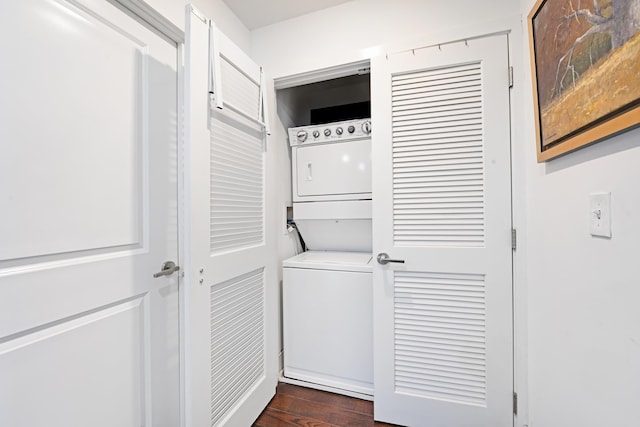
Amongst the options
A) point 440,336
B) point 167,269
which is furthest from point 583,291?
point 167,269

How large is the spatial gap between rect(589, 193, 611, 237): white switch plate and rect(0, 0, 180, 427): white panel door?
1.61 meters

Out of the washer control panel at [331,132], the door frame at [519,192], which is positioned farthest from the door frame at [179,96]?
the door frame at [519,192]

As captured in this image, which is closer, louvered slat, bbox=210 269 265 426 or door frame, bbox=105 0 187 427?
door frame, bbox=105 0 187 427

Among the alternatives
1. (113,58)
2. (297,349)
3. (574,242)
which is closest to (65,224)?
(113,58)

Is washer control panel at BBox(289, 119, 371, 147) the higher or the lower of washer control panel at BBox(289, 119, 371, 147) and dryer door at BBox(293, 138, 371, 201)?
the higher

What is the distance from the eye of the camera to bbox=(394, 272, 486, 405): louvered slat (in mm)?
1384

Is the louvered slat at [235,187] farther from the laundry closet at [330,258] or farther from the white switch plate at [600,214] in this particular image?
the white switch plate at [600,214]

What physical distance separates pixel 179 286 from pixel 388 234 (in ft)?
3.76

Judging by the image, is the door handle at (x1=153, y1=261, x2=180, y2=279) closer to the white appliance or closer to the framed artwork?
the white appliance

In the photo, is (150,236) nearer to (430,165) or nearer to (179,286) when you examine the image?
(179,286)

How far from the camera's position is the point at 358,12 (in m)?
1.61

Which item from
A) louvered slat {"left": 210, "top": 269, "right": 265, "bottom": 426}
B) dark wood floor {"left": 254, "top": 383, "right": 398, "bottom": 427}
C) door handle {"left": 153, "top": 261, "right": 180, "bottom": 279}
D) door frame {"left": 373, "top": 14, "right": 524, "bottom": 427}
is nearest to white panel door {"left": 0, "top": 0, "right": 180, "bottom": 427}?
door handle {"left": 153, "top": 261, "right": 180, "bottom": 279}

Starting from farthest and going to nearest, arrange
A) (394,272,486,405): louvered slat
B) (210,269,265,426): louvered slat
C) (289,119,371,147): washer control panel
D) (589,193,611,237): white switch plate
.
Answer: (289,119,371,147): washer control panel
(394,272,486,405): louvered slat
(210,269,265,426): louvered slat
(589,193,611,237): white switch plate

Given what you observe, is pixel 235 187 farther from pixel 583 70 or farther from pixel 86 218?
pixel 583 70
